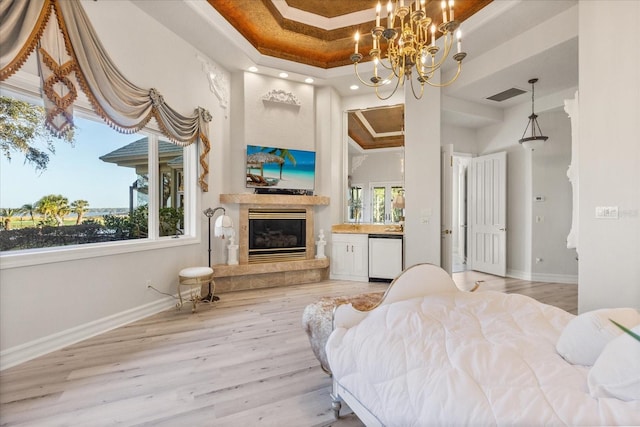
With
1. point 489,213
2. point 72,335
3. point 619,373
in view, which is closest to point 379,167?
point 489,213

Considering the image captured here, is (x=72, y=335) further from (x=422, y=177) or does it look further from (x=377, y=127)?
(x=377, y=127)

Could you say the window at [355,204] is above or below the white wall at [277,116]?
below

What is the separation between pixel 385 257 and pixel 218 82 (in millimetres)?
3718

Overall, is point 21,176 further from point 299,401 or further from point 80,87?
point 299,401

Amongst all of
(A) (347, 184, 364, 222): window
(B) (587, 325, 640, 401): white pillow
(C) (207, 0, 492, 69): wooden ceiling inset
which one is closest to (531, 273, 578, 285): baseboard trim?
(A) (347, 184, 364, 222): window

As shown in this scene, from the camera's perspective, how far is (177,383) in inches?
79.3

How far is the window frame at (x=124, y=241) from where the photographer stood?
224 cm

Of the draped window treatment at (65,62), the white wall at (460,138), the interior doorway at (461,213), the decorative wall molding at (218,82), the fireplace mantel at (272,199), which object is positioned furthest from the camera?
the interior doorway at (461,213)

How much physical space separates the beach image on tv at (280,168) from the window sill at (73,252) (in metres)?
1.60

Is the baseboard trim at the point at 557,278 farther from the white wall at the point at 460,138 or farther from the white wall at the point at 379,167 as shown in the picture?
the white wall at the point at 379,167

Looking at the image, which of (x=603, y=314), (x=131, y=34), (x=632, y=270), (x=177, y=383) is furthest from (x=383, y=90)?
(x=177, y=383)

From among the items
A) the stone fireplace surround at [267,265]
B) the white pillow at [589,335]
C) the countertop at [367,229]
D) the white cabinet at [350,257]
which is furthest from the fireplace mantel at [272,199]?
the white pillow at [589,335]

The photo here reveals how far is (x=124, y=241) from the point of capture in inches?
125

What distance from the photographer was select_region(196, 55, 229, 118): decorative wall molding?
412 cm
